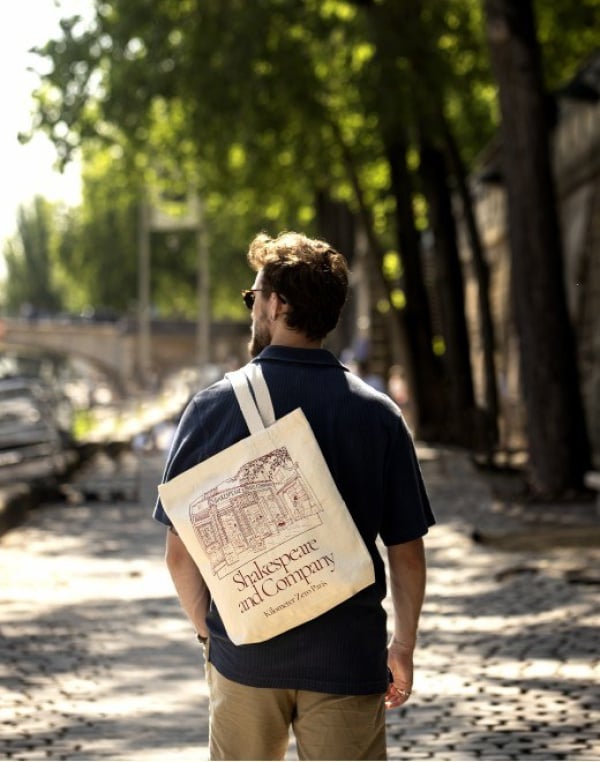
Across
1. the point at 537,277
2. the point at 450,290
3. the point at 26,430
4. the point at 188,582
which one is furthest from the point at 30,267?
the point at 188,582

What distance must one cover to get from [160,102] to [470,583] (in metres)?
17.6

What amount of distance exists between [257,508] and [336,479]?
18 cm

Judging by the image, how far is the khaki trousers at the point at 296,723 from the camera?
423cm

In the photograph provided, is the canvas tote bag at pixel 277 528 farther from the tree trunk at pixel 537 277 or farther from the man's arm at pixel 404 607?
the tree trunk at pixel 537 277

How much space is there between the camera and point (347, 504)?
4336 mm

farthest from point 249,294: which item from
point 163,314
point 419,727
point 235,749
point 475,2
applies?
point 163,314

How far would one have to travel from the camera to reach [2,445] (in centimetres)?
2652

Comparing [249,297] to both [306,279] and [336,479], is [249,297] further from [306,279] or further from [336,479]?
[336,479]

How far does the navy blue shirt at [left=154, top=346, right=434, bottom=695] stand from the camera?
425cm

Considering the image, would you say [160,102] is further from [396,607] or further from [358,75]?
[396,607]

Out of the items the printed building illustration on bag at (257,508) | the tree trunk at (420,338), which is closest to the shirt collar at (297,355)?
the printed building illustration on bag at (257,508)

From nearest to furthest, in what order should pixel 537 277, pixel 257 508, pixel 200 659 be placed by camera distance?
pixel 257 508
pixel 200 659
pixel 537 277

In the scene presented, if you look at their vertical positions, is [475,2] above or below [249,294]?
above

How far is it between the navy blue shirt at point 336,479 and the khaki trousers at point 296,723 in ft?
0.10
